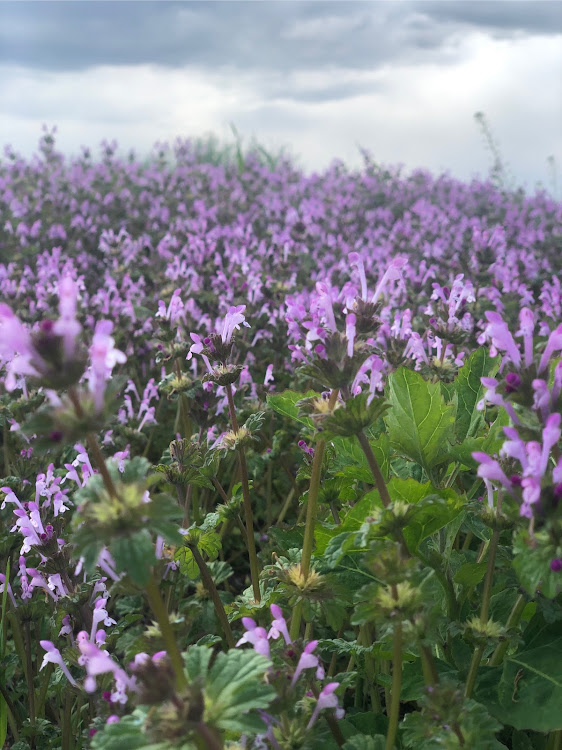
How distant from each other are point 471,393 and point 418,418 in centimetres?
30

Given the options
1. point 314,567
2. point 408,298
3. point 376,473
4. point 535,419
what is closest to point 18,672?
point 314,567

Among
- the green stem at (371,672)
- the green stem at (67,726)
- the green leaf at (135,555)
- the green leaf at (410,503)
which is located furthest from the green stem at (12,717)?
the green leaf at (135,555)

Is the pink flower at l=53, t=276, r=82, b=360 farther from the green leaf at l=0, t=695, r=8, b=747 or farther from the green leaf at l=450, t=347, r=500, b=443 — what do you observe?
the green leaf at l=0, t=695, r=8, b=747

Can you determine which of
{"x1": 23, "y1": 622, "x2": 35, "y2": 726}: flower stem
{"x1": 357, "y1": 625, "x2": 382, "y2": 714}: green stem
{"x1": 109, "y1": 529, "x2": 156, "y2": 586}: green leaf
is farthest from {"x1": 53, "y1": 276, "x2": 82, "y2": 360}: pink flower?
{"x1": 23, "y1": 622, "x2": 35, "y2": 726}: flower stem

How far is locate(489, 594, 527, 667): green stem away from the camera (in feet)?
5.07

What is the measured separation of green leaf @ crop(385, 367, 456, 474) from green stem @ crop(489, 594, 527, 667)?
405 millimetres

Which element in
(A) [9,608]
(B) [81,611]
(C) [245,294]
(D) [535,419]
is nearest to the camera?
(D) [535,419]

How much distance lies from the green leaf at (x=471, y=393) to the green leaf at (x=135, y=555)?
1.20m

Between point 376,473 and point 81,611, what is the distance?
3.18ft

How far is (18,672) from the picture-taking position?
103 inches

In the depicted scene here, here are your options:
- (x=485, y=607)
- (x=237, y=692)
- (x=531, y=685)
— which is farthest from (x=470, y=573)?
(x=237, y=692)

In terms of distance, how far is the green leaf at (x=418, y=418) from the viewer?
1776 millimetres

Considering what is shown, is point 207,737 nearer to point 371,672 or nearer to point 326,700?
point 326,700

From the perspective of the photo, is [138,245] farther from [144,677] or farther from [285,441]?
[144,677]
